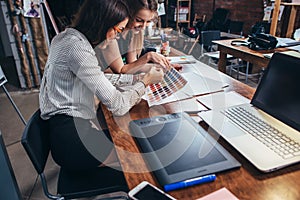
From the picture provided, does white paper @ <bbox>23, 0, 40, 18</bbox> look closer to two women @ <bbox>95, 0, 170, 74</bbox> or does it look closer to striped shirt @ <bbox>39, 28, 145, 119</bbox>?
two women @ <bbox>95, 0, 170, 74</bbox>

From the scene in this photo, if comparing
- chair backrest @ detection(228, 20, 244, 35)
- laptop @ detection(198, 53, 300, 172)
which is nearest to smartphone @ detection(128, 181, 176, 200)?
laptop @ detection(198, 53, 300, 172)

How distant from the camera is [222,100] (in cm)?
113

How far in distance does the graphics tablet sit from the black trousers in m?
0.27

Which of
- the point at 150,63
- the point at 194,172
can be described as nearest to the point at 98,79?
the point at 194,172

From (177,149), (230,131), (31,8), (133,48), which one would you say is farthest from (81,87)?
(31,8)

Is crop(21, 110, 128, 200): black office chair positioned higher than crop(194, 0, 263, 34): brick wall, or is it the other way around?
crop(194, 0, 263, 34): brick wall

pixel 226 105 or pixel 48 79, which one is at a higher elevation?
pixel 48 79

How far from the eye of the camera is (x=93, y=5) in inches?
40.4

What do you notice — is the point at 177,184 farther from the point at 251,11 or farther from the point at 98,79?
the point at 251,11

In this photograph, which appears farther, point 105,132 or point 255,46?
point 255,46

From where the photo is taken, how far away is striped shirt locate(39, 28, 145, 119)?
980 mm

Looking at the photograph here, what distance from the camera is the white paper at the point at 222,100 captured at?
108cm

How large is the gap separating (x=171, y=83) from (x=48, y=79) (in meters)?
0.57

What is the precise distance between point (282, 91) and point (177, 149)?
45 cm
